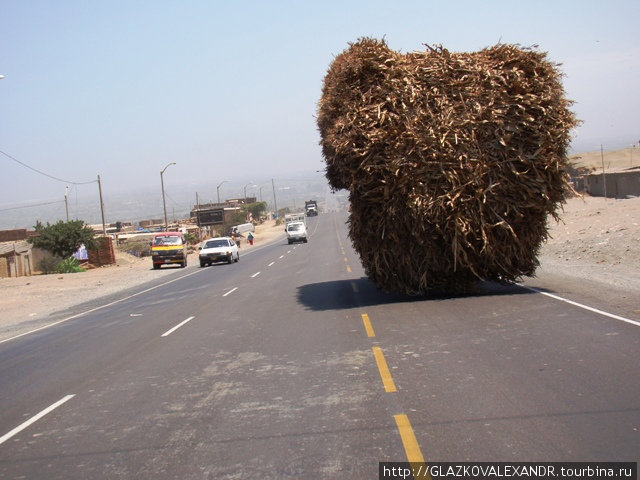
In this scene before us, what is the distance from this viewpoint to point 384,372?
802cm

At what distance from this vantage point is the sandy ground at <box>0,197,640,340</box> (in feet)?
57.5

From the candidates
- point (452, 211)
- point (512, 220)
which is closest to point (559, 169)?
point (512, 220)

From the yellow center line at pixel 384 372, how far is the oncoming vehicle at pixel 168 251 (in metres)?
34.2

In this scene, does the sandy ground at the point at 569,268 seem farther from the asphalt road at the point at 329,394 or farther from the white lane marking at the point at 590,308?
the asphalt road at the point at 329,394

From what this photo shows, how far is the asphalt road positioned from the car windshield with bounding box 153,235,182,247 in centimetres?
2928

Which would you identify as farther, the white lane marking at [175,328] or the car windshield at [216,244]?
the car windshield at [216,244]

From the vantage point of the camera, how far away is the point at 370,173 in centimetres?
1328

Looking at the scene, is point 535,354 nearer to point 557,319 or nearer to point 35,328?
point 557,319

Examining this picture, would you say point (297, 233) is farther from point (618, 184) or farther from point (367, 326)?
point (367, 326)

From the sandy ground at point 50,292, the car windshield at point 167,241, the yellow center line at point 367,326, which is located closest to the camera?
the yellow center line at point 367,326

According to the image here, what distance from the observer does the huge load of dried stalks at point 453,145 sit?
42.5 ft

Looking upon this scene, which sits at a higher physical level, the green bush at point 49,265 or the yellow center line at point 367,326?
the yellow center line at point 367,326

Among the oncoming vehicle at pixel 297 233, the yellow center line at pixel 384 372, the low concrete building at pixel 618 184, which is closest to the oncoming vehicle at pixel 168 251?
the oncoming vehicle at pixel 297 233

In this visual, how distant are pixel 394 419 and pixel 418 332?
15.0 ft
